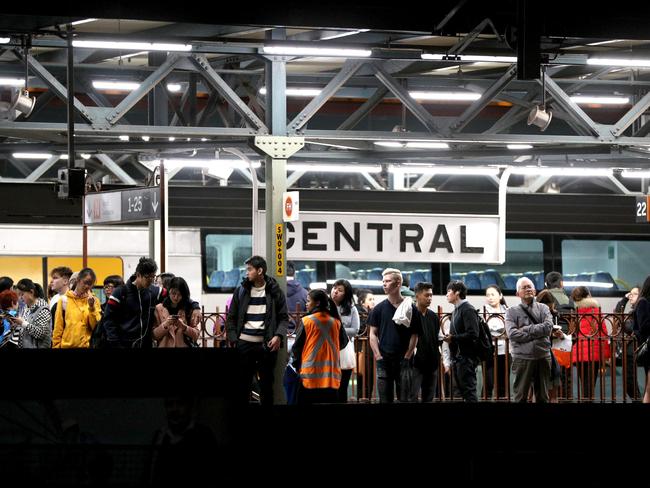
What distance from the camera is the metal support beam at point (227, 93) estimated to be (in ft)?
47.6

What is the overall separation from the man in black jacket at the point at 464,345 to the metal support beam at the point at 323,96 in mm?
3018

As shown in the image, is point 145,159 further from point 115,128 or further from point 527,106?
point 527,106

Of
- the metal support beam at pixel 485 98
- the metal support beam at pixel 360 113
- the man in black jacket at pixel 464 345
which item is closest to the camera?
the man in black jacket at pixel 464 345

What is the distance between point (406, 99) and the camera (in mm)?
15391

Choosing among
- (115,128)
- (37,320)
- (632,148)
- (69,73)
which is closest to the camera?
(37,320)

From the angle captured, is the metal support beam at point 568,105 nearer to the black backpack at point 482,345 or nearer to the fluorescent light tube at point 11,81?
the black backpack at point 482,345

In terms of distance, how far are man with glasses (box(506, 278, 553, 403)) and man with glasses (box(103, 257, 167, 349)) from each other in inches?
166

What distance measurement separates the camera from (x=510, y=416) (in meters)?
6.37

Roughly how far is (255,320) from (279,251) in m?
2.19

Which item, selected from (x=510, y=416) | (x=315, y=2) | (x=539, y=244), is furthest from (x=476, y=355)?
(x=539, y=244)

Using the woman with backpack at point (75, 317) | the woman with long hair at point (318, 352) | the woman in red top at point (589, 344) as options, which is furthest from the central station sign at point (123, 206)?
the woman in red top at point (589, 344)

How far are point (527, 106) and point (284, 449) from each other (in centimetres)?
1152

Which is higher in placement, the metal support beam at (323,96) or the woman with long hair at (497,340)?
the metal support beam at (323,96)

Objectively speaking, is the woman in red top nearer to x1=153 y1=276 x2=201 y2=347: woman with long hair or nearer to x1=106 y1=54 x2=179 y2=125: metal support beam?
x1=153 y1=276 x2=201 y2=347: woman with long hair
